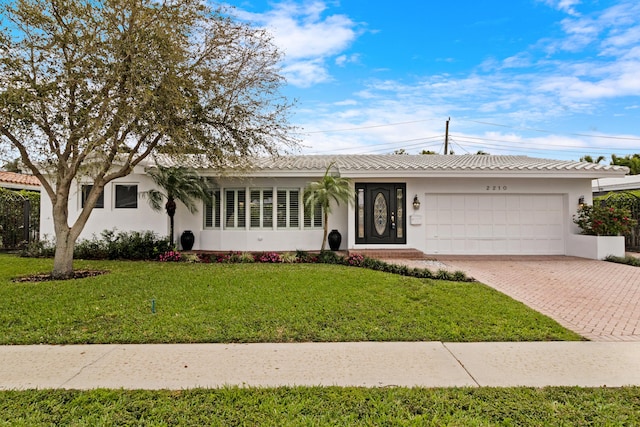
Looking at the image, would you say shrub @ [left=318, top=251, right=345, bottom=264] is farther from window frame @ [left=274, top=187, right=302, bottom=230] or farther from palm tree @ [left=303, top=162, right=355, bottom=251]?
window frame @ [left=274, top=187, right=302, bottom=230]

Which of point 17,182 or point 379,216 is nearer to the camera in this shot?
Result: point 379,216

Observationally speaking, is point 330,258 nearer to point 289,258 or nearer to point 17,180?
point 289,258

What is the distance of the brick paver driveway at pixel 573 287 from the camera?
5.94 metres

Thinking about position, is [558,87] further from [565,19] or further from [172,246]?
[172,246]

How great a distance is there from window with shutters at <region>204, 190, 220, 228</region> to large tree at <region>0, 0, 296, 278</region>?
468cm

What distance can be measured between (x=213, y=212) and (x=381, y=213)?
6221mm

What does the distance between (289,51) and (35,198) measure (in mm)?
11720

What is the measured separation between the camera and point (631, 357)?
454cm

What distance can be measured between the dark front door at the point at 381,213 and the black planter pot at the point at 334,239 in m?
0.68

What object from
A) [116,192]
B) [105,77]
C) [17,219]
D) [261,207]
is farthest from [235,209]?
[17,219]

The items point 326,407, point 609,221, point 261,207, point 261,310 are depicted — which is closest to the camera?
point 326,407

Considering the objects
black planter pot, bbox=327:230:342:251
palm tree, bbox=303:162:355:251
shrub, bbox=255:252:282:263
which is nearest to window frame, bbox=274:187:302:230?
black planter pot, bbox=327:230:342:251

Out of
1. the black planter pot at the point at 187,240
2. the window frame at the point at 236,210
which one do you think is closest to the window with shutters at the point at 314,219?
the window frame at the point at 236,210

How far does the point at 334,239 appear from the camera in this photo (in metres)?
13.7
